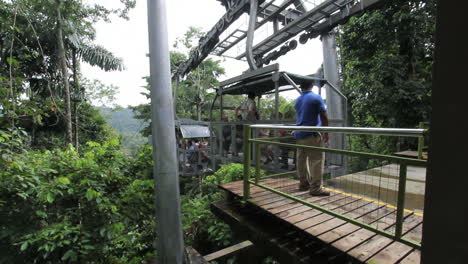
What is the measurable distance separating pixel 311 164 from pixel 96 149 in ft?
11.2

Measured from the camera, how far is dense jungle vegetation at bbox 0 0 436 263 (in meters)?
2.45

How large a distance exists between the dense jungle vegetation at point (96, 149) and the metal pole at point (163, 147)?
65cm

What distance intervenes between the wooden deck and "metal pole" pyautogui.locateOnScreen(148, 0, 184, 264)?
3.17 ft

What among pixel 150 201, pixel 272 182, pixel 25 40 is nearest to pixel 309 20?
pixel 272 182

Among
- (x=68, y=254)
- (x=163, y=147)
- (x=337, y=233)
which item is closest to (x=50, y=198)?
(x=68, y=254)

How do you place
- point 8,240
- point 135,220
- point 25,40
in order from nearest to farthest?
point 8,240 < point 135,220 < point 25,40

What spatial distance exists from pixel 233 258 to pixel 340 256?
2.46 m

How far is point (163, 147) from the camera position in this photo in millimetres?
2764

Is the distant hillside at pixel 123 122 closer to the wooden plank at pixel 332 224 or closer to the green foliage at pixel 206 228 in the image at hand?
the green foliage at pixel 206 228

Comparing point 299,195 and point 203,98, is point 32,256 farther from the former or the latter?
point 203,98

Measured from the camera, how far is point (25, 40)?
420 inches

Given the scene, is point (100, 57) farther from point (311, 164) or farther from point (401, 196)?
point (401, 196)

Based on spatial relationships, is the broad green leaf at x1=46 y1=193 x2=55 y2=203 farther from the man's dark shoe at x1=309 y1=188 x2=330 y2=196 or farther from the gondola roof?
the gondola roof

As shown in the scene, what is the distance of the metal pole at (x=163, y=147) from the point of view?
2.70 metres
